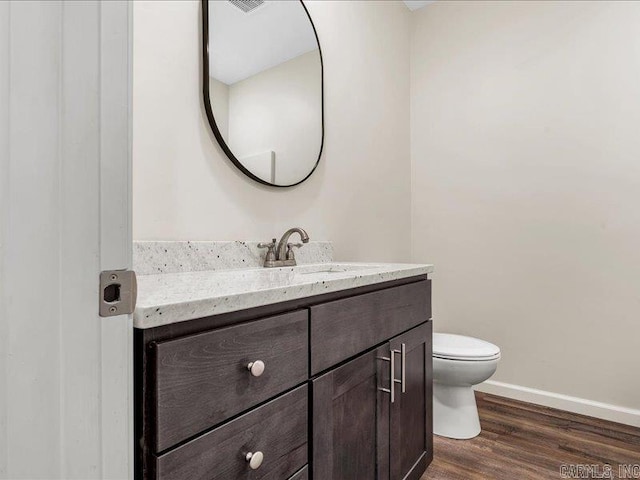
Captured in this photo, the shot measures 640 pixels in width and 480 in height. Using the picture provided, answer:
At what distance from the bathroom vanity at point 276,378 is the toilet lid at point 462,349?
17.5 inches

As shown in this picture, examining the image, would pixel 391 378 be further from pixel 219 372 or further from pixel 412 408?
pixel 219 372

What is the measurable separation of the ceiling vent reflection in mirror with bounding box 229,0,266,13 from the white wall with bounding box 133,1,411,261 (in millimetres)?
174

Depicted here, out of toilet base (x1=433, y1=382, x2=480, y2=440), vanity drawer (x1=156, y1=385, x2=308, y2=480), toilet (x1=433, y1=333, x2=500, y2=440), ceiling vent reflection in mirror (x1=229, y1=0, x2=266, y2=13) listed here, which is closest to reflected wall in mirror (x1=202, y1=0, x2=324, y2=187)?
ceiling vent reflection in mirror (x1=229, y1=0, x2=266, y2=13)

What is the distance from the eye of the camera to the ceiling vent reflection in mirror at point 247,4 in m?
1.43

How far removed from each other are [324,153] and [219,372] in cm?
Answer: 141

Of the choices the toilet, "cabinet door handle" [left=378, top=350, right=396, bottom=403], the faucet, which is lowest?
the toilet

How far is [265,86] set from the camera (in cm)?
158

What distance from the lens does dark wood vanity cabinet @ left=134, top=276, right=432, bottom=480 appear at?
1.94 feet

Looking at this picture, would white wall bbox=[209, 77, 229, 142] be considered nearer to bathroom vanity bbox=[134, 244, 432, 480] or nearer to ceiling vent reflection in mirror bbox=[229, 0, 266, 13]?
ceiling vent reflection in mirror bbox=[229, 0, 266, 13]

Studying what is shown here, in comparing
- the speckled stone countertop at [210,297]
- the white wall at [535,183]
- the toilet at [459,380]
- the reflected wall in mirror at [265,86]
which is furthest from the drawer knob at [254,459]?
the white wall at [535,183]

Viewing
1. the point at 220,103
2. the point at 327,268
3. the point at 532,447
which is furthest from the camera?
the point at 532,447

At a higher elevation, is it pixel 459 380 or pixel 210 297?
pixel 210 297

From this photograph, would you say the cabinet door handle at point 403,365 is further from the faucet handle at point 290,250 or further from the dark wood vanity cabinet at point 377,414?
the faucet handle at point 290,250

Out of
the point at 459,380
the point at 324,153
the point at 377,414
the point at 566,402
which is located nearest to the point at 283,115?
the point at 324,153
